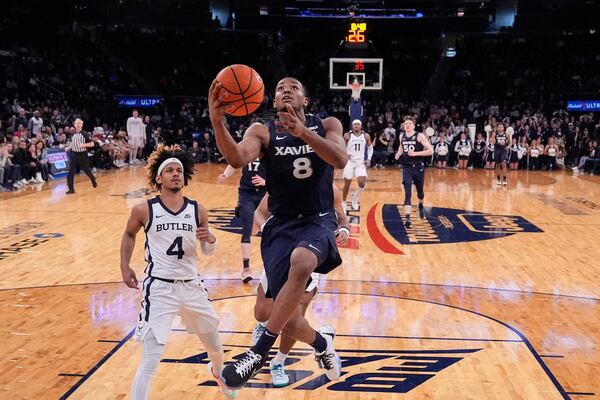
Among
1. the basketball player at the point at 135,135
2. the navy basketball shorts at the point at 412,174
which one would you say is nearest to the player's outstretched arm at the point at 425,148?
the navy basketball shorts at the point at 412,174

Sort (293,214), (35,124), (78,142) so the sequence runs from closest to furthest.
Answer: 1. (293,214)
2. (78,142)
3. (35,124)

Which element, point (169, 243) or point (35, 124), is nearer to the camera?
point (169, 243)

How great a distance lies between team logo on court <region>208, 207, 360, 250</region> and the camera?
1198 cm

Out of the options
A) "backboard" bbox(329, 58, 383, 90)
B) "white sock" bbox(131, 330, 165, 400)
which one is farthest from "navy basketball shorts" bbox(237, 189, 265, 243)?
"backboard" bbox(329, 58, 383, 90)

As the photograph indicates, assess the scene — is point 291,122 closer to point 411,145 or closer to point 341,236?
point 341,236

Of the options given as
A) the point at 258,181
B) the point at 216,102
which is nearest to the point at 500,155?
the point at 258,181

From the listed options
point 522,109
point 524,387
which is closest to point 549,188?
point 522,109

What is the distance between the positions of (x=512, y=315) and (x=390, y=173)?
16.9 metres

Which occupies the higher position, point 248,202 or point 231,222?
point 248,202

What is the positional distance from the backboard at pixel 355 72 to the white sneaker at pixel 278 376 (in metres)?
24.9

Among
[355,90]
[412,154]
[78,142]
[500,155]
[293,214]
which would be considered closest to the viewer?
[293,214]

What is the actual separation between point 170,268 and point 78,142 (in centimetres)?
1305

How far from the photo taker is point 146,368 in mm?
4496

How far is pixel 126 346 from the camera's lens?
634 cm
